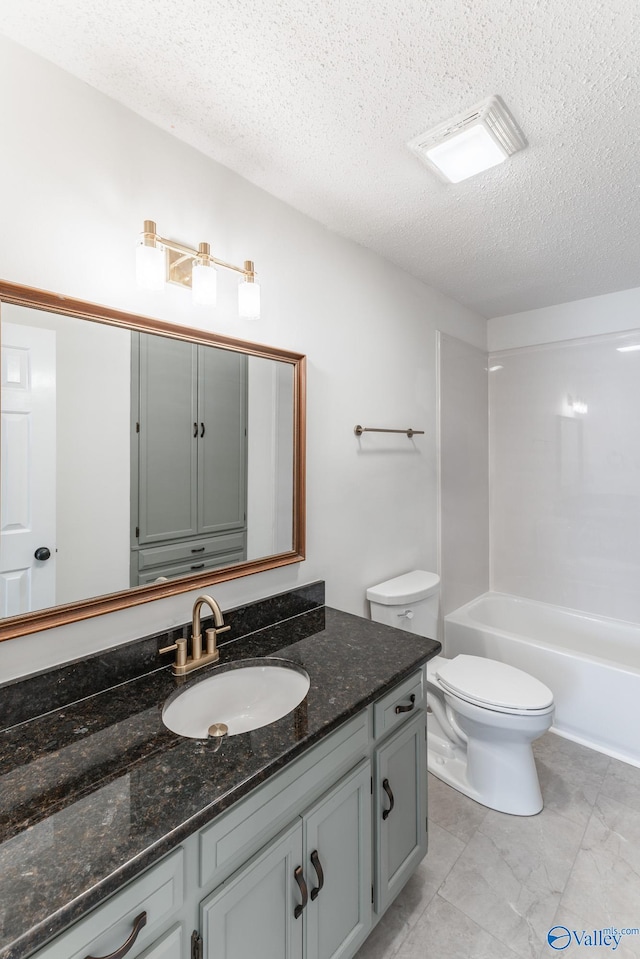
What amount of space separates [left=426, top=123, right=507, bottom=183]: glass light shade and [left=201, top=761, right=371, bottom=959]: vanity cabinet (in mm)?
1825

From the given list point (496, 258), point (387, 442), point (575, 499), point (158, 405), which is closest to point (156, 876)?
point (158, 405)

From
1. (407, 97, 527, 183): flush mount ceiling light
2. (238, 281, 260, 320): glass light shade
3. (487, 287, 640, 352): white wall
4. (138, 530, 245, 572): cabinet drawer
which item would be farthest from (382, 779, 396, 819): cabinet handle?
(487, 287, 640, 352): white wall

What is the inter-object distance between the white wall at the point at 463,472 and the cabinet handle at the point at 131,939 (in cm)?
222

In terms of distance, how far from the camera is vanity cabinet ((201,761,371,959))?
867mm

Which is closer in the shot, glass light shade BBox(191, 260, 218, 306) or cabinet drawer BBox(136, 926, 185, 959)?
cabinet drawer BBox(136, 926, 185, 959)

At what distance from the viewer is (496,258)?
2227 millimetres

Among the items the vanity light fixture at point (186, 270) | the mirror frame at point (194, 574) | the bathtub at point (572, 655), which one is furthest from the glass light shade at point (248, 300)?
the bathtub at point (572, 655)

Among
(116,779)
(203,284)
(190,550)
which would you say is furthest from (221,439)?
(116,779)

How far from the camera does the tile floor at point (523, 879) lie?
4.43 feet

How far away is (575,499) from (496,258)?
157 centimetres

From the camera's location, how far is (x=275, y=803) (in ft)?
3.09

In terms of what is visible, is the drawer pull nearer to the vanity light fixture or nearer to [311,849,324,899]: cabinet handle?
[311,849,324,899]: cabinet handle

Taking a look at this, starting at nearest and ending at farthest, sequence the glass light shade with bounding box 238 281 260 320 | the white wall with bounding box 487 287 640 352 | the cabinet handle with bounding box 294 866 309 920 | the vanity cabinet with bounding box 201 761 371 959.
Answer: the vanity cabinet with bounding box 201 761 371 959
the cabinet handle with bounding box 294 866 309 920
the glass light shade with bounding box 238 281 260 320
the white wall with bounding box 487 287 640 352

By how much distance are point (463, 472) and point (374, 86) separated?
2150 mm
